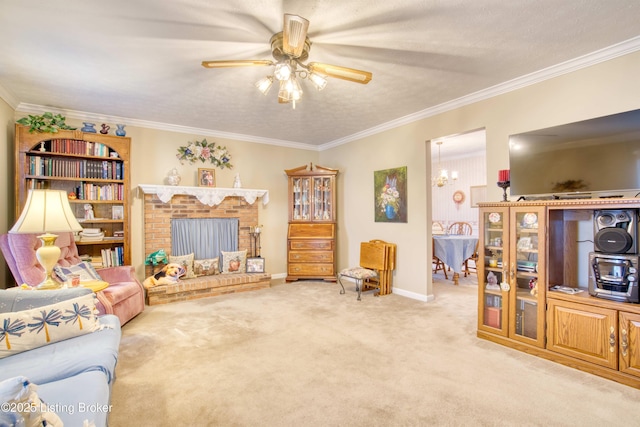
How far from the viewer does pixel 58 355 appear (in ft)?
5.57

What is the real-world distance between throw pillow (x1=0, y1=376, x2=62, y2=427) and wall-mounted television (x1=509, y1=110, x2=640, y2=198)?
132 inches

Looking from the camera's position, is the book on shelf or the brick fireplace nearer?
the book on shelf

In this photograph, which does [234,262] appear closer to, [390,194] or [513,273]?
[390,194]

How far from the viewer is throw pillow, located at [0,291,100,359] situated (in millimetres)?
1711

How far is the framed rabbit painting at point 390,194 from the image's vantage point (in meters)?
4.36

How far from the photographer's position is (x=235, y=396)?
6.55 ft

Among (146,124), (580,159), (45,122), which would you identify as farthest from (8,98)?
(580,159)

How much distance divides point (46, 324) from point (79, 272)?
1.47 m

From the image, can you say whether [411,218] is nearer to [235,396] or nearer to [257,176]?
[257,176]

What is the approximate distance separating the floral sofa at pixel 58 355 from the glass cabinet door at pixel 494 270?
2950 mm

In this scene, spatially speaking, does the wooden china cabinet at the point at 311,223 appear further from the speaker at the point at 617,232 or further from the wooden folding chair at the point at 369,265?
the speaker at the point at 617,232

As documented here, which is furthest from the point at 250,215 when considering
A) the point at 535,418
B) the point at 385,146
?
the point at 535,418

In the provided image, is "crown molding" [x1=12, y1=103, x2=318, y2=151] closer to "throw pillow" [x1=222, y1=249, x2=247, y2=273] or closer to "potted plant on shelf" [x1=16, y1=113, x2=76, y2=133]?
"potted plant on shelf" [x1=16, y1=113, x2=76, y2=133]

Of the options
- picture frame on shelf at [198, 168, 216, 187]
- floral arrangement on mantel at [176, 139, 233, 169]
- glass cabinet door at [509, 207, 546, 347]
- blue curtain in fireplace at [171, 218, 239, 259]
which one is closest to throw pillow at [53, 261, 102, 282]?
blue curtain in fireplace at [171, 218, 239, 259]
